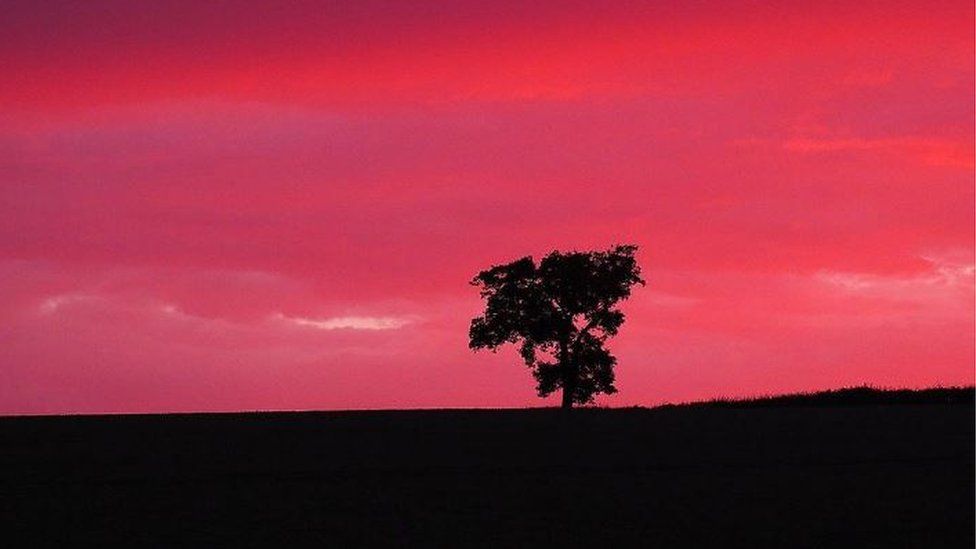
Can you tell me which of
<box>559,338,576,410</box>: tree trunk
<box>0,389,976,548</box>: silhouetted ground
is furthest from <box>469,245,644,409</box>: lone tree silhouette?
<box>0,389,976,548</box>: silhouetted ground

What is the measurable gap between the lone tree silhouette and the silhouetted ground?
96.6ft

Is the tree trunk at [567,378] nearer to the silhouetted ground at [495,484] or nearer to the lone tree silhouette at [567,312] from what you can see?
the lone tree silhouette at [567,312]

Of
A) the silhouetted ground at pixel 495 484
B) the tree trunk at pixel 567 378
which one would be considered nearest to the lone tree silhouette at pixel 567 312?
the tree trunk at pixel 567 378

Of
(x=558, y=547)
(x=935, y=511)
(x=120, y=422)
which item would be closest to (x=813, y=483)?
(x=935, y=511)

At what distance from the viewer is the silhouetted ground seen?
13188 mm

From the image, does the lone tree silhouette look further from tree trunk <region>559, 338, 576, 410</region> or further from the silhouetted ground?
the silhouetted ground

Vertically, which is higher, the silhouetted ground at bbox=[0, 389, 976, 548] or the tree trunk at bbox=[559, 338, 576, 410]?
the tree trunk at bbox=[559, 338, 576, 410]

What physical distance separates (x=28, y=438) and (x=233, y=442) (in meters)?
4.45

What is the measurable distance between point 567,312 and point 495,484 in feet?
139

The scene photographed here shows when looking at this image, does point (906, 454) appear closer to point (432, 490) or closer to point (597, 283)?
point (432, 490)

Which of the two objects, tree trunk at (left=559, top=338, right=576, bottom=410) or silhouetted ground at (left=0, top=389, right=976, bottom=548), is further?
tree trunk at (left=559, top=338, right=576, bottom=410)

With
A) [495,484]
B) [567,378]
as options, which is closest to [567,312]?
[567,378]

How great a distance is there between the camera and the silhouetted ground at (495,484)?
1319 cm

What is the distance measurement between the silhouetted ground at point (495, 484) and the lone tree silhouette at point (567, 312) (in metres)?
29.5
